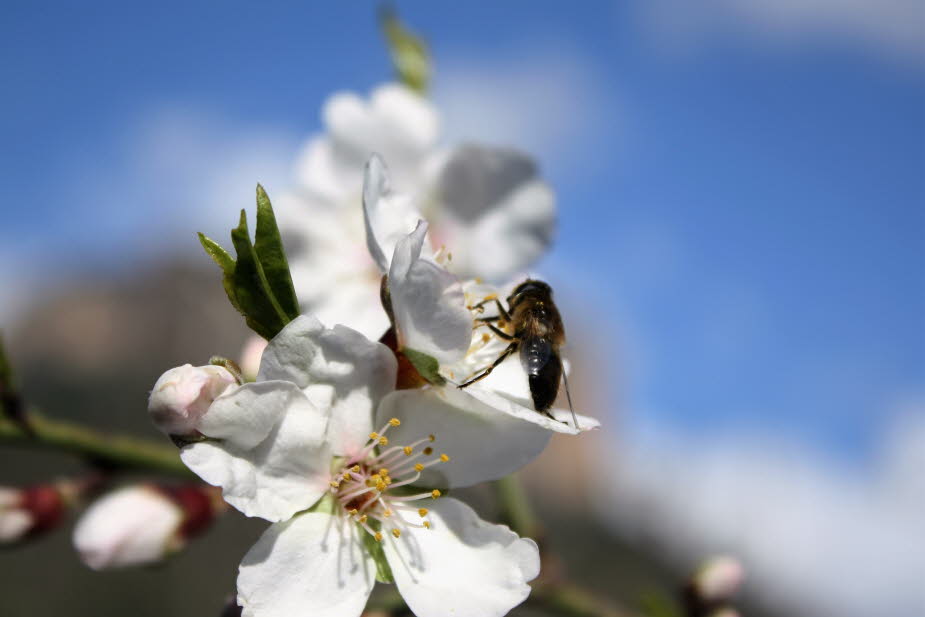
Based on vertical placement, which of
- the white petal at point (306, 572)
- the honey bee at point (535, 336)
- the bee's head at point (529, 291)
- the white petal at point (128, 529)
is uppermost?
the bee's head at point (529, 291)

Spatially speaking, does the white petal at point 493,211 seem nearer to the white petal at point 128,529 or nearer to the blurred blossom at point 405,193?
the blurred blossom at point 405,193

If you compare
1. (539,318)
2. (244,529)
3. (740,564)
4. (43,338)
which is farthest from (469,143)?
(43,338)

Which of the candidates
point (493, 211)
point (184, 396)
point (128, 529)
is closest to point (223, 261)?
point (184, 396)

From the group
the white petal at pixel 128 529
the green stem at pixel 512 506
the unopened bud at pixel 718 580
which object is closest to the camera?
the white petal at pixel 128 529

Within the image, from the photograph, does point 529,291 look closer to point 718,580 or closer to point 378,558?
point 378,558

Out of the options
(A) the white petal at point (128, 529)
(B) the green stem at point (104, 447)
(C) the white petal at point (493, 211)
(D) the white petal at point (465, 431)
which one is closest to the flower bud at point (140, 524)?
(A) the white petal at point (128, 529)

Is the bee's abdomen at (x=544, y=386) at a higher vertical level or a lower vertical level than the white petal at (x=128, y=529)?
higher

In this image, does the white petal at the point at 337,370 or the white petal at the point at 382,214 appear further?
the white petal at the point at 382,214
